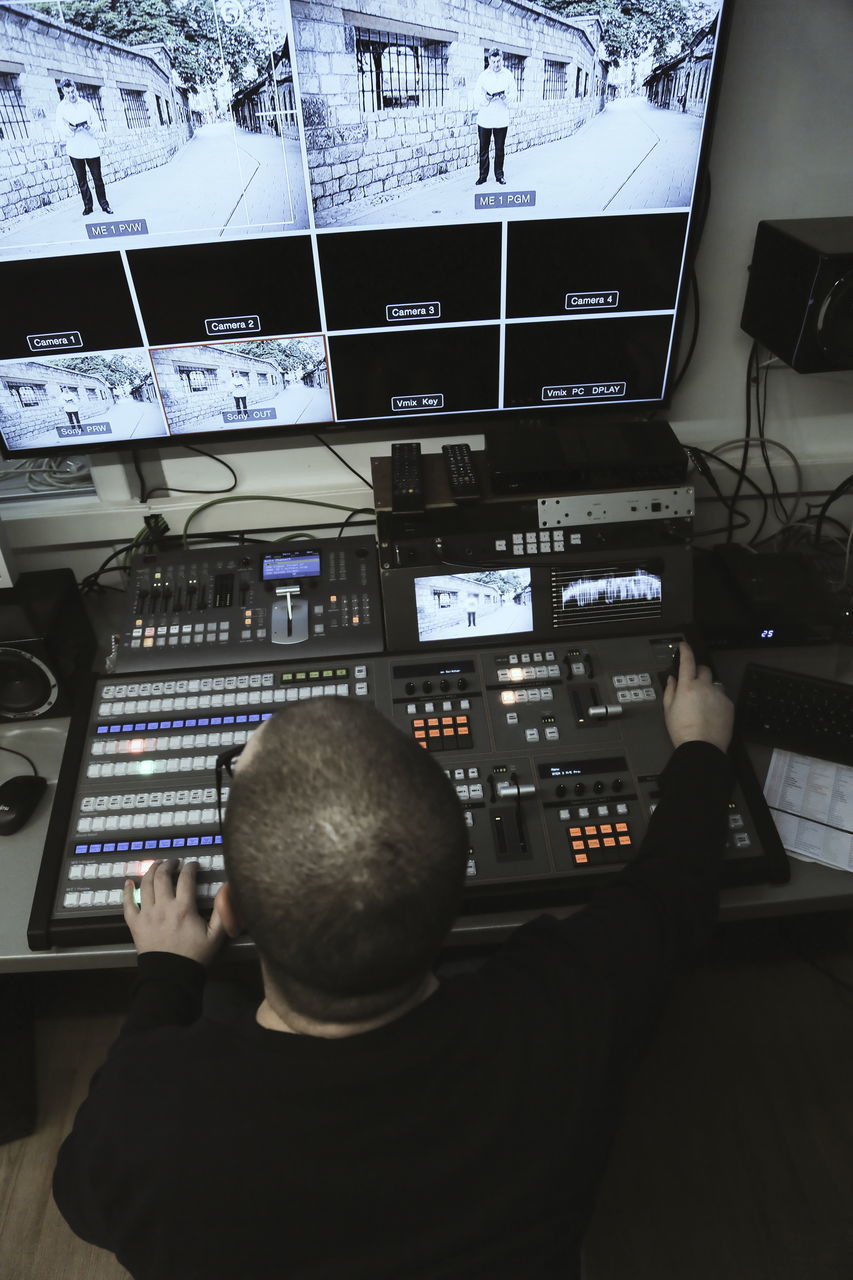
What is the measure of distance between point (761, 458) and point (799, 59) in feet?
2.45

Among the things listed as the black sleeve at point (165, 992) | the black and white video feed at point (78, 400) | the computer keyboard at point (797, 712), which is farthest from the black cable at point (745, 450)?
the black sleeve at point (165, 992)

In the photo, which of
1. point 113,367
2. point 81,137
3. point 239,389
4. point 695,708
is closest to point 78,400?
point 113,367

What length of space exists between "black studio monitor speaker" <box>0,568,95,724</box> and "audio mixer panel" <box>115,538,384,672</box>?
Answer: 0.48 feet

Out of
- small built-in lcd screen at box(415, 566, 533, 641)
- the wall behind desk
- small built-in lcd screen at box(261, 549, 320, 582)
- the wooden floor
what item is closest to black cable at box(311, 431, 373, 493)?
the wall behind desk

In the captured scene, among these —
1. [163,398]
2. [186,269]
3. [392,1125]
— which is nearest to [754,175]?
[186,269]

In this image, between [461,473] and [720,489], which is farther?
[720,489]

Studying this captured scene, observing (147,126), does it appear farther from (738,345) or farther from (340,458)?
(738,345)

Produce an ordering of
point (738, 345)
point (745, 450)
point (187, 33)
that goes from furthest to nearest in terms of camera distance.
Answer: point (745, 450) → point (738, 345) → point (187, 33)

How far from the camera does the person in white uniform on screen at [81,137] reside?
137cm

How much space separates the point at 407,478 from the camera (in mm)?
1562

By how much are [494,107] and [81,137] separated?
684 mm

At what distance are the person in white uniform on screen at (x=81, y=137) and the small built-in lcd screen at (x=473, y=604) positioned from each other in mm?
859

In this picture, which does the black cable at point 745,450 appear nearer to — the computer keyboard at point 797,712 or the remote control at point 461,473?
the computer keyboard at point 797,712

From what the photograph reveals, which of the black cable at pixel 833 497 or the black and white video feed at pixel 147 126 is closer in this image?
the black and white video feed at pixel 147 126
